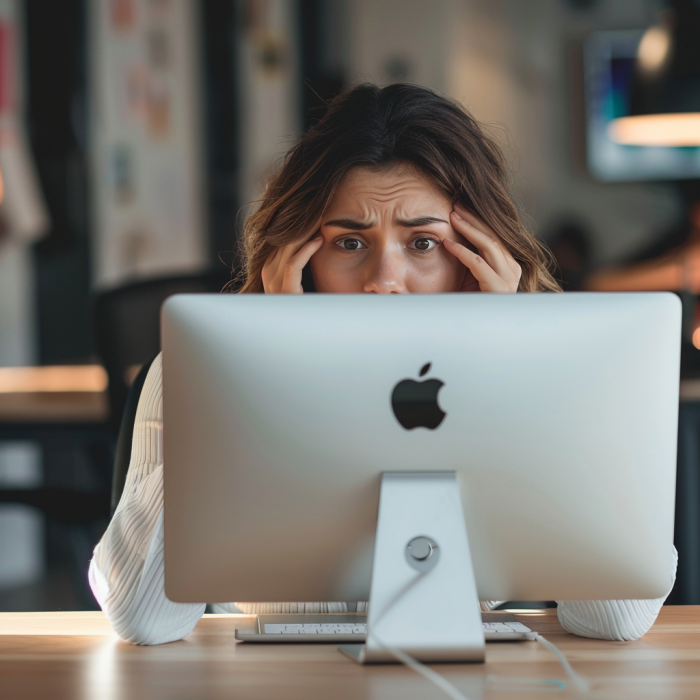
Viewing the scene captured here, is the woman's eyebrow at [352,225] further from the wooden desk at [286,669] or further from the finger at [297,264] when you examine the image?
the wooden desk at [286,669]

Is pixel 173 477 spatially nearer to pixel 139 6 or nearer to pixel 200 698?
pixel 200 698

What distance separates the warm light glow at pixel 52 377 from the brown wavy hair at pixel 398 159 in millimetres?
2392

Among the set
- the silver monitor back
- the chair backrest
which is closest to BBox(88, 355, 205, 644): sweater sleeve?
the silver monitor back

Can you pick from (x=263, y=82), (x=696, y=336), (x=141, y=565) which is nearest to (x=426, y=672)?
(x=141, y=565)

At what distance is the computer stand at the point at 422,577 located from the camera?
0.81 m

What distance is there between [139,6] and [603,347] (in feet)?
14.1

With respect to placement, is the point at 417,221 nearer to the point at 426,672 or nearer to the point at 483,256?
the point at 483,256

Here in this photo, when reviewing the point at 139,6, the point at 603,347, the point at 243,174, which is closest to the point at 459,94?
the point at 243,174

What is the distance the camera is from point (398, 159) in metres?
1.42

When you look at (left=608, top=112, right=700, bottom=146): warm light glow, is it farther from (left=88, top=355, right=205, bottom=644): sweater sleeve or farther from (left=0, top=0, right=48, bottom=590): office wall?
(left=88, top=355, right=205, bottom=644): sweater sleeve

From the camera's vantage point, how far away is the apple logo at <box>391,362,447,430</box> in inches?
32.2

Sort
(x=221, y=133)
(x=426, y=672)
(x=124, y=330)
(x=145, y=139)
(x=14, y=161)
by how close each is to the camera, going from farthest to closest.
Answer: (x=221, y=133) → (x=145, y=139) → (x=14, y=161) → (x=124, y=330) → (x=426, y=672)

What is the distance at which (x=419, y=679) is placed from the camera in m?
0.79

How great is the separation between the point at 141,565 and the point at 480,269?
0.64 metres
